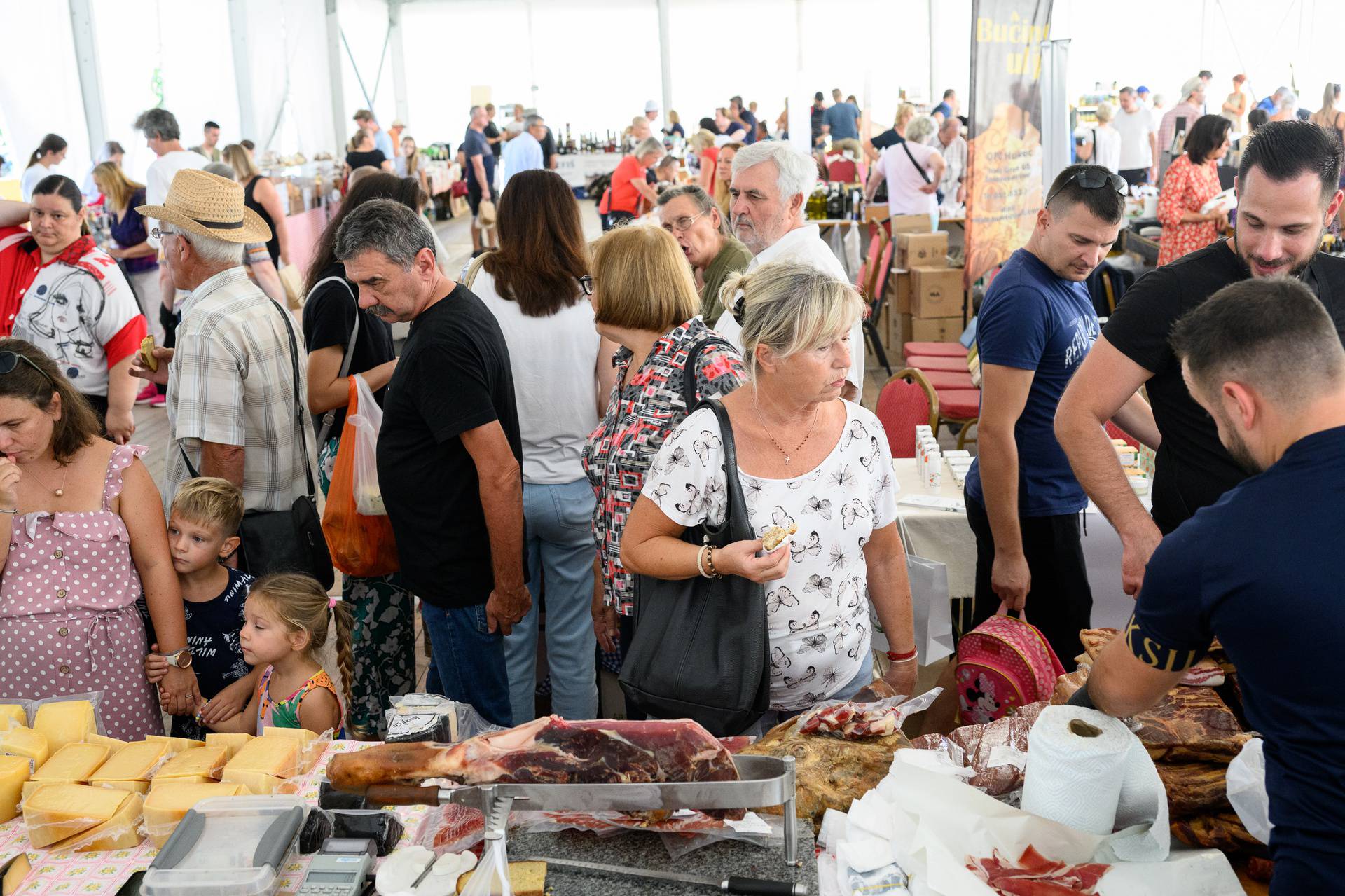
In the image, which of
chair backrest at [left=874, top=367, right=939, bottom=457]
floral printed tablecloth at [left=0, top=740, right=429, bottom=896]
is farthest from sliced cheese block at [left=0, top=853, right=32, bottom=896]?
chair backrest at [left=874, top=367, right=939, bottom=457]

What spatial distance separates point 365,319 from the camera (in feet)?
11.2

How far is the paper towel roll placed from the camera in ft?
4.74

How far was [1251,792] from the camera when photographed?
1.52m

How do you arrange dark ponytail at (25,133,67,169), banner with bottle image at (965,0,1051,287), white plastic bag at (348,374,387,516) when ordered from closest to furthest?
white plastic bag at (348,374,387,516)
banner with bottle image at (965,0,1051,287)
dark ponytail at (25,133,67,169)

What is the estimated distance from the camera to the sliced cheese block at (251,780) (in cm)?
169

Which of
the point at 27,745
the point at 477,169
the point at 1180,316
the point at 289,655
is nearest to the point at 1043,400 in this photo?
the point at 1180,316

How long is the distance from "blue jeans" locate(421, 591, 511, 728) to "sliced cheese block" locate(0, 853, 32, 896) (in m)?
1.29

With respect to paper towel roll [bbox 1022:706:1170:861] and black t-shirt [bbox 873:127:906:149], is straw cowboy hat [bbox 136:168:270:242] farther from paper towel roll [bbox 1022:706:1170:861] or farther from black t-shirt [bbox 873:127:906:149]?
black t-shirt [bbox 873:127:906:149]

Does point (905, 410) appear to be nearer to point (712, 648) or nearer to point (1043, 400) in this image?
point (1043, 400)

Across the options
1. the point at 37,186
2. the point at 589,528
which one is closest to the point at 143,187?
the point at 37,186

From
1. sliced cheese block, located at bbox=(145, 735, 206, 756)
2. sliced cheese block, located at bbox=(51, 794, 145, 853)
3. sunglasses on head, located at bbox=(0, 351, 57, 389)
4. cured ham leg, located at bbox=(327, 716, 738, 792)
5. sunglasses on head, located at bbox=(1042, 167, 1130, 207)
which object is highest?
sunglasses on head, located at bbox=(1042, 167, 1130, 207)

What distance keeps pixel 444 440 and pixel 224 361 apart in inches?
29.0

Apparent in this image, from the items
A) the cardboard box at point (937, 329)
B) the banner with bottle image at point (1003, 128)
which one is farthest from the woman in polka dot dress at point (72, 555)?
the cardboard box at point (937, 329)

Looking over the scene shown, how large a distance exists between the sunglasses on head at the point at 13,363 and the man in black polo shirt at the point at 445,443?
73cm
